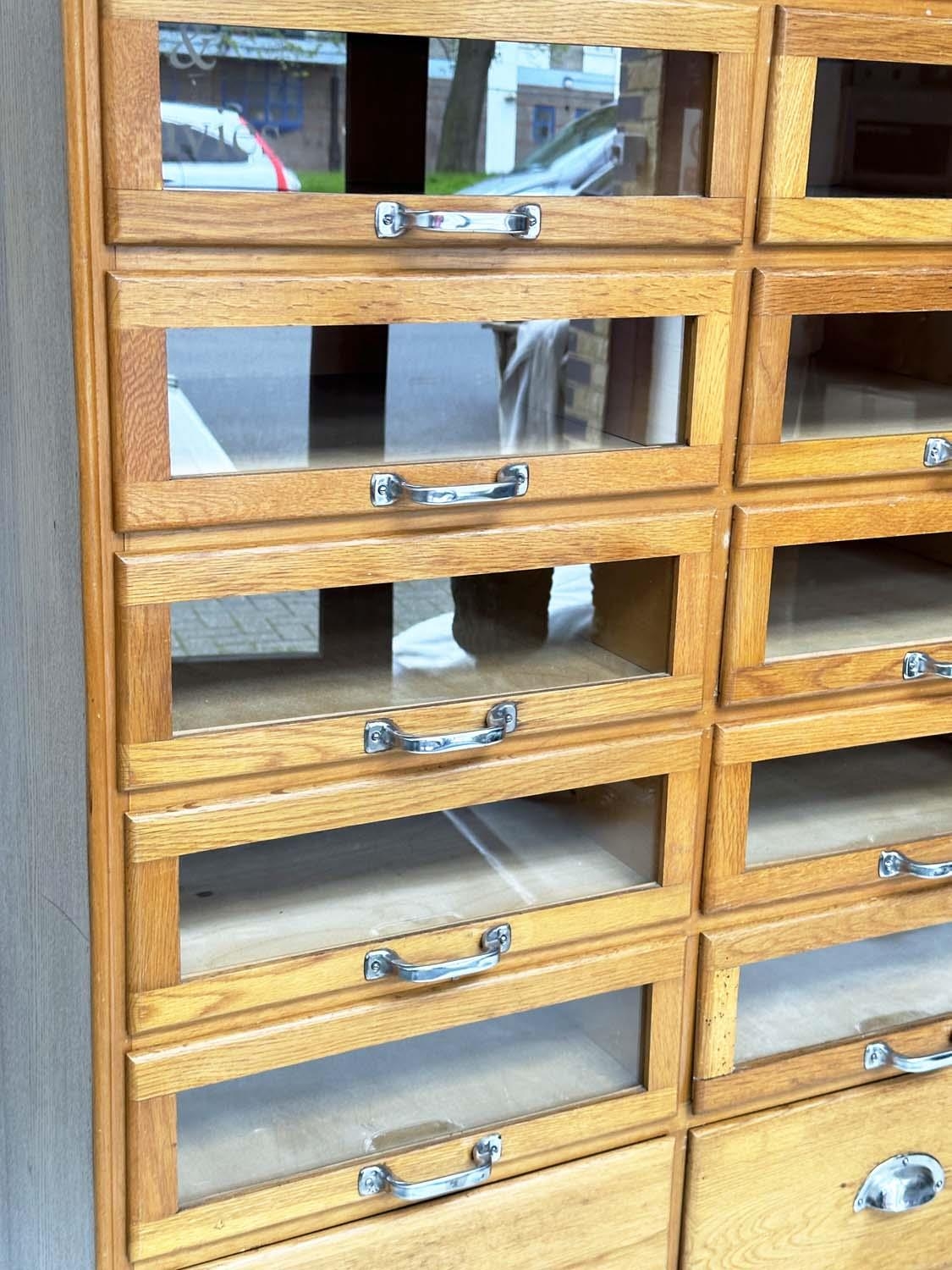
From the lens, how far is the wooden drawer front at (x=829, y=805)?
139cm


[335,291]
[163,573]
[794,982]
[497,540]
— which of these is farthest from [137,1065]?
[794,982]

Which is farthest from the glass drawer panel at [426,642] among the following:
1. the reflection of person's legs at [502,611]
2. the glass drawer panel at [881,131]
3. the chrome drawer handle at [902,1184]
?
the chrome drawer handle at [902,1184]

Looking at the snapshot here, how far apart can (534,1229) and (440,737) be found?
1.61 ft

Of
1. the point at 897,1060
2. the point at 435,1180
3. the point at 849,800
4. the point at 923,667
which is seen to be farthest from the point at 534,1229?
the point at 923,667

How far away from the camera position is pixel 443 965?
1.29 m

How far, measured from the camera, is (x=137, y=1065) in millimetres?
1179

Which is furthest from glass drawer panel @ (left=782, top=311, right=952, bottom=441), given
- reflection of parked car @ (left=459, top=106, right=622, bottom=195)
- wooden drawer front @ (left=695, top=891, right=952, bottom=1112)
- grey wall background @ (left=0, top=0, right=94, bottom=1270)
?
grey wall background @ (left=0, top=0, right=94, bottom=1270)

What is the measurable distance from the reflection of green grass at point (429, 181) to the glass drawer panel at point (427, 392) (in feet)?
0.32

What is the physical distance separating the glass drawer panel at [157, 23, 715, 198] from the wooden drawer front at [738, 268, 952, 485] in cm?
15

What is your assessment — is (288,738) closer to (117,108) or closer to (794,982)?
(117,108)

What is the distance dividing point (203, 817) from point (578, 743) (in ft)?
1.08

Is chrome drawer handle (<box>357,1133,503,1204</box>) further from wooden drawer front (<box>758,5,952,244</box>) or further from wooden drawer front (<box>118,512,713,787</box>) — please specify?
wooden drawer front (<box>758,5,952,244</box>)

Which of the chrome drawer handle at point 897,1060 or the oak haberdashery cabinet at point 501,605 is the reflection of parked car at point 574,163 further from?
the chrome drawer handle at point 897,1060

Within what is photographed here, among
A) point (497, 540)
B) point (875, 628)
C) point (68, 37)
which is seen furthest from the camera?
point (875, 628)
